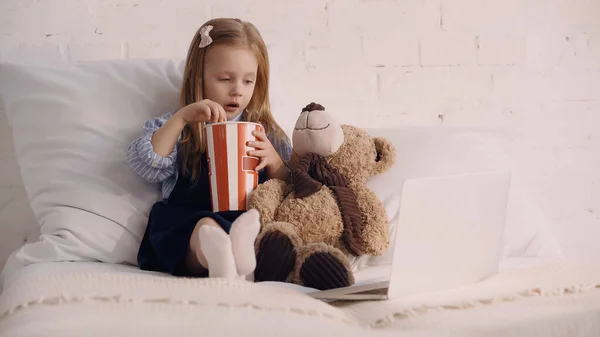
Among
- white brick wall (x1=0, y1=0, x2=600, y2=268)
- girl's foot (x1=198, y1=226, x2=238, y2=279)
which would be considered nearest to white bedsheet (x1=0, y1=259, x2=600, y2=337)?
girl's foot (x1=198, y1=226, x2=238, y2=279)

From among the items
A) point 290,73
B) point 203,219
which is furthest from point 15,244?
point 290,73

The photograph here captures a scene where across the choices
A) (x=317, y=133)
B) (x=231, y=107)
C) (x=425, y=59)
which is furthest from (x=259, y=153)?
(x=425, y=59)

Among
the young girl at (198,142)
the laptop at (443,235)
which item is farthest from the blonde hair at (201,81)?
the laptop at (443,235)

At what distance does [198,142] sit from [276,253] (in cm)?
40

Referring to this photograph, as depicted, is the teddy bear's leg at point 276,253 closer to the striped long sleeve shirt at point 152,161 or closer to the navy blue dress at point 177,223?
the navy blue dress at point 177,223

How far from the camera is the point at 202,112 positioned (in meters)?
1.23

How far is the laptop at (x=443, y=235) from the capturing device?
0.80 metres

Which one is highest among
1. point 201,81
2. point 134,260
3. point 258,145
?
point 201,81

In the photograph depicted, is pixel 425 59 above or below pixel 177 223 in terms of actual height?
above

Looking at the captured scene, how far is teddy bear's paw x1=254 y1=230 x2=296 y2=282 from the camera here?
1.04 meters

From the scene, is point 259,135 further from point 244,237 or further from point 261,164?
point 244,237

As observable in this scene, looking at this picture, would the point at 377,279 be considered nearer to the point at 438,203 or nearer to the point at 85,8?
the point at 438,203

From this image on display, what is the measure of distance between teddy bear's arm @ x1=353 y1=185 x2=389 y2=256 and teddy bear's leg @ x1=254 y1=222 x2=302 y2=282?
5.5 inches

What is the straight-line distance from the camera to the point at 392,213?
1274 millimetres
